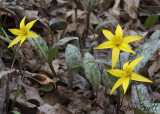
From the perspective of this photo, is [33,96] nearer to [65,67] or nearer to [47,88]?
[47,88]

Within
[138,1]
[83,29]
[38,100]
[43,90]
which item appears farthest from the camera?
[138,1]

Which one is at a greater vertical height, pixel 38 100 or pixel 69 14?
pixel 69 14

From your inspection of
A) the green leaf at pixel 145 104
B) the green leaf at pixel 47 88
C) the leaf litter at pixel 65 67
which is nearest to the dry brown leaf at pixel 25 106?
the leaf litter at pixel 65 67

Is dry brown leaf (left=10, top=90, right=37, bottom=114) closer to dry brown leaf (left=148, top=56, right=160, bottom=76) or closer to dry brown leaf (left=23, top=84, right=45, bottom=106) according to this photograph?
dry brown leaf (left=23, top=84, right=45, bottom=106)

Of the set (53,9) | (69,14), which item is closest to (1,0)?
(53,9)

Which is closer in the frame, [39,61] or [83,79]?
[83,79]

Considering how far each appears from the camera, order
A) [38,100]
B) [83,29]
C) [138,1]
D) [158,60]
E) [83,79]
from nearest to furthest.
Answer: [38,100]
[83,79]
[158,60]
[83,29]
[138,1]

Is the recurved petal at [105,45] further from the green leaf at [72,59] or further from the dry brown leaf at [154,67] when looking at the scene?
the dry brown leaf at [154,67]

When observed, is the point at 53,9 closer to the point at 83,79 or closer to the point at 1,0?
the point at 1,0

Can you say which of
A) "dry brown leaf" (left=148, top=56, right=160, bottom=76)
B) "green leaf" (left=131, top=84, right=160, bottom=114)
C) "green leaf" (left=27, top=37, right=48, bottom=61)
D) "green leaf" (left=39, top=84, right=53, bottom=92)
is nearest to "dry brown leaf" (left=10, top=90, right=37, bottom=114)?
"green leaf" (left=39, top=84, right=53, bottom=92)
